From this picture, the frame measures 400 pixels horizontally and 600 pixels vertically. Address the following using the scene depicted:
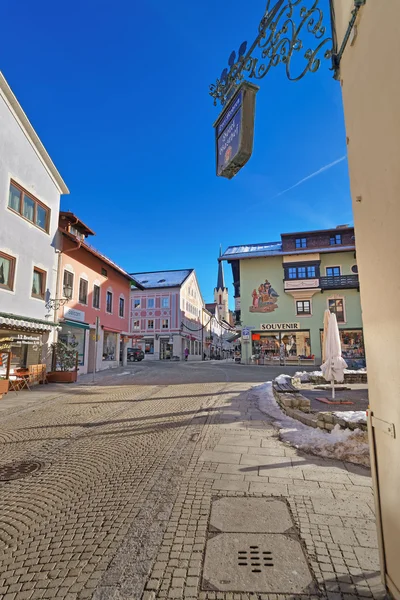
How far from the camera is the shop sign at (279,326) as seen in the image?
34.2m

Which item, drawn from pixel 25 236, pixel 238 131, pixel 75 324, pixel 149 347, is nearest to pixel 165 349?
pixel 149 347

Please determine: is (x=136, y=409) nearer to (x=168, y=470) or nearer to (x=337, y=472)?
(x=168, y=470)

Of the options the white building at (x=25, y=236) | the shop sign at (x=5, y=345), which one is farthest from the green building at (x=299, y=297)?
the shop sign at (x=5, y=345)

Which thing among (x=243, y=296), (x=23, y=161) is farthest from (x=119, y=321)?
(x=243, y=296)

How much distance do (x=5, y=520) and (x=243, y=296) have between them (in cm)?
3357

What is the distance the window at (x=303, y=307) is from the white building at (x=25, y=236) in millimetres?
24860

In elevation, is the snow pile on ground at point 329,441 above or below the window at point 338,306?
below

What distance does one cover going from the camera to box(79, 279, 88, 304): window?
19.2 metres

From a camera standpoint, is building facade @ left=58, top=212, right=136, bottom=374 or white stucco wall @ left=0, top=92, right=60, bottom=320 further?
building facade @ left=58, top=212, right=136, bottom=374

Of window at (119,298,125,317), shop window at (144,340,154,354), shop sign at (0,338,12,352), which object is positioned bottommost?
shop sign at (0,338,12,352)

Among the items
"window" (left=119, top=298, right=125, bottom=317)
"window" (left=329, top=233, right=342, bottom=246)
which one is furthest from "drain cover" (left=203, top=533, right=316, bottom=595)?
"window" (left=329, top=233, right=342, bottom=246)

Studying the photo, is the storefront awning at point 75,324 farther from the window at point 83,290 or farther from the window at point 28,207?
the window at point 28,207

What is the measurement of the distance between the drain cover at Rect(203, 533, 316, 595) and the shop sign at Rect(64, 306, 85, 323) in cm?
1613

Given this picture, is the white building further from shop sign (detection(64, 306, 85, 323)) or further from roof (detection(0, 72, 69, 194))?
shop sign (detection(64, 306, 85, 323))
